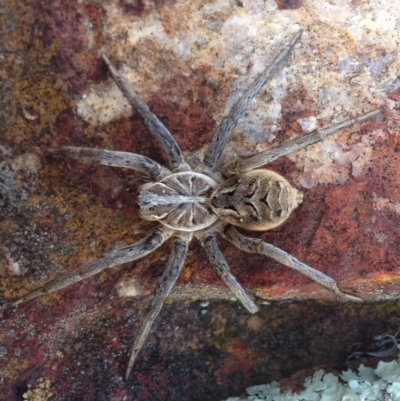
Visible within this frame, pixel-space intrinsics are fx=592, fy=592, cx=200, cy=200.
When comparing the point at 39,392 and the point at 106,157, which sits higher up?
the point at 106,157

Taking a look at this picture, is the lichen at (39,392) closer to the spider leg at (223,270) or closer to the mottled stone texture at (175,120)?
the mottled stone texture at (175,120)

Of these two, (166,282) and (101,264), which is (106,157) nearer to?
(101,264)

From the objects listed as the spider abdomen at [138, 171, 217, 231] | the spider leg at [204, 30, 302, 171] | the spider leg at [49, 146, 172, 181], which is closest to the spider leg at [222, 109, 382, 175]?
the spider leg at [204, 30, 302, 171]

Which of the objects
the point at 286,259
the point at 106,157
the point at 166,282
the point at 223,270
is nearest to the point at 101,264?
the point at 166,282

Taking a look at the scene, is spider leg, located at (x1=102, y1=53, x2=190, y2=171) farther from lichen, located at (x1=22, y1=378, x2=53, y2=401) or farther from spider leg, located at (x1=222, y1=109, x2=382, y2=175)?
lichen, located at (x1=22, y1=378, x2=53, y2=401)

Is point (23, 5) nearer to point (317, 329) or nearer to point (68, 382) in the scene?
point (68, 382)

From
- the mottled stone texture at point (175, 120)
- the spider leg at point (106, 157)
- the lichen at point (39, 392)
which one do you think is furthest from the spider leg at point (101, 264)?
the lichen at point (39, 392)

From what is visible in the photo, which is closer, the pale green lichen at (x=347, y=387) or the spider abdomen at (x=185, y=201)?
the spider abdomen at (x=185, y=201)
